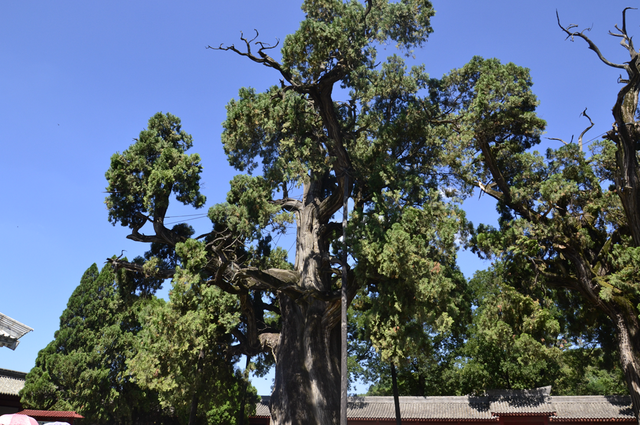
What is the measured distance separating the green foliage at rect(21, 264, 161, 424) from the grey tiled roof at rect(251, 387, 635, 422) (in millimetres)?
10963

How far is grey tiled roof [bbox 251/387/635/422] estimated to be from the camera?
65.1 ft

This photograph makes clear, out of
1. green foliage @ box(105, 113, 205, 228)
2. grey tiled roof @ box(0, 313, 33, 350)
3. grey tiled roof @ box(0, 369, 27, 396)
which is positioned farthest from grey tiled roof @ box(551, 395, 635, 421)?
grey tiled roof @ box(0, 369, 27, 396)

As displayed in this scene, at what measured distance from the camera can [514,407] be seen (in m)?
20.5

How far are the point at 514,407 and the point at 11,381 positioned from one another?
66.4 ft

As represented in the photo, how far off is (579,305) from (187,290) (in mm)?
12568

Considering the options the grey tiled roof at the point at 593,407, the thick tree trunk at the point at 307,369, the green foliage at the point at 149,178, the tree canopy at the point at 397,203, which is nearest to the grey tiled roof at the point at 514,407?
the grey tiled roof at the point at 593,407

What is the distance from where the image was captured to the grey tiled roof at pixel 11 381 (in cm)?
1738

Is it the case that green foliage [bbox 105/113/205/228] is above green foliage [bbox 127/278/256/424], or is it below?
above

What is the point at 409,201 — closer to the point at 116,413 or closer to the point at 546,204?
the point at 546,204

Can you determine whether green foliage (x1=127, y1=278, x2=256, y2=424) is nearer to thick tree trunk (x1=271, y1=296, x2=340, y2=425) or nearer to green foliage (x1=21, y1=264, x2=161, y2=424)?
thick tree trunk (x1=271, y1=296, x2=340, y2=425)

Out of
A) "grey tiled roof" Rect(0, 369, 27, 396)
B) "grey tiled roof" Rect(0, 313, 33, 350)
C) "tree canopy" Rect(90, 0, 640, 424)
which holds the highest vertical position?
"tree canopy" Rect(90, 0, 640, 424)

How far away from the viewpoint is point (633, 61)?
41.2ft

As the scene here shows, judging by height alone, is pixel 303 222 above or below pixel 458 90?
below

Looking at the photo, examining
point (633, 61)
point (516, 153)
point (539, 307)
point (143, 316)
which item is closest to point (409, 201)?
point (516, 153)
